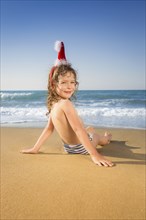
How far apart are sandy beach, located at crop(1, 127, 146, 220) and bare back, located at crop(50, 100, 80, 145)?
172mm

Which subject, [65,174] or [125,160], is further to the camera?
[125,160]

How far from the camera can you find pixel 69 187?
1.82 m

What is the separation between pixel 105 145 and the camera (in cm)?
332

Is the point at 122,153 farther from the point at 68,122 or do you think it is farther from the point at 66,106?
the point at 66,106

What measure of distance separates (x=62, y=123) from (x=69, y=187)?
977 mm

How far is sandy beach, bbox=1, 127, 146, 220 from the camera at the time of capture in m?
1.54

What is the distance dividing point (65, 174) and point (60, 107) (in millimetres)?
771

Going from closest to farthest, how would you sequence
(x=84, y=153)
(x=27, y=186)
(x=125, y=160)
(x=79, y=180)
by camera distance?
(x=27, y=186), (x=79, y=180), (x=125, y=160), (x=84, y=153)

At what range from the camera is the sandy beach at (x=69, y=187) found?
5.05 feet

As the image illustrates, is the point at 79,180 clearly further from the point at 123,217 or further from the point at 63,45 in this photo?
the point at 63,45

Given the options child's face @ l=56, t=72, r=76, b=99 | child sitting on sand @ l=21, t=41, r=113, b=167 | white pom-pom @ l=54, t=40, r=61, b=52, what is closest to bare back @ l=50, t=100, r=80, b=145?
child sitting on sand @ l=21, t=41, r=113, b=167

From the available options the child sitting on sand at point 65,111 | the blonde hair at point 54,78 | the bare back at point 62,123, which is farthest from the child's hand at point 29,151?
the blonde hair at point 54,78

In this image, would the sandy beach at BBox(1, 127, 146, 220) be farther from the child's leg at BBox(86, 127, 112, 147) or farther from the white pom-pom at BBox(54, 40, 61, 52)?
the white pom-pom at BBox(54, 40, 61, 52)

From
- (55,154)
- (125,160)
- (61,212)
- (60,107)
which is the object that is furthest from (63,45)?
(61,212)
